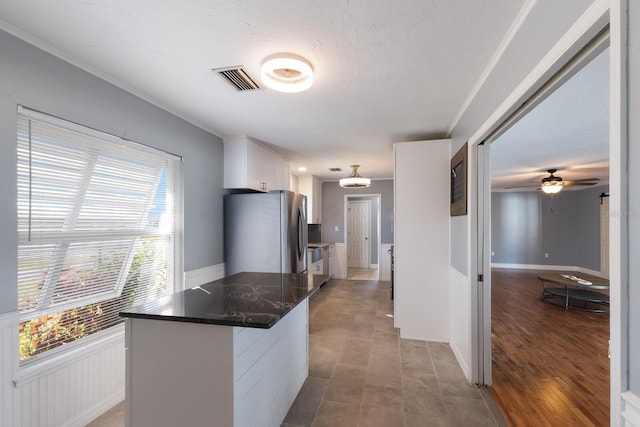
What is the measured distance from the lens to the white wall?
3.20 meters

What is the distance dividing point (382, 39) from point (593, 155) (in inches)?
169

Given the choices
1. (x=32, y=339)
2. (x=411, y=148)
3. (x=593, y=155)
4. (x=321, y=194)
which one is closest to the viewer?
(x=32, y=339)

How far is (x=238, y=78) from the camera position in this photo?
2076 mm

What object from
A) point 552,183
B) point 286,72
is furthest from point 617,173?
point 552,183

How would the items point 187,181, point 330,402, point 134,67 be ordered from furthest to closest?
point 187,181
point 330,402
point 134,67

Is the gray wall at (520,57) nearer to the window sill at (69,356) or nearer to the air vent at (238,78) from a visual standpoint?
the air vent at (238,78)

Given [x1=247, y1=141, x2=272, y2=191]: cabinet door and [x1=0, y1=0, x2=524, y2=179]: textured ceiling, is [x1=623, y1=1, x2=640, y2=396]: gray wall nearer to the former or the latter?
[x1=0, y1=0, x2=524, y2=179]: textured ceiling

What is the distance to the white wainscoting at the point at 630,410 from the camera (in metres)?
0.76

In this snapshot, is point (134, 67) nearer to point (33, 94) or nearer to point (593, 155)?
point (33, 94)

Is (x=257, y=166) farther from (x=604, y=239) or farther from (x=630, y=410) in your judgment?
(x=604, y=239)

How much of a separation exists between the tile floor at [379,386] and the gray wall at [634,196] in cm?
152

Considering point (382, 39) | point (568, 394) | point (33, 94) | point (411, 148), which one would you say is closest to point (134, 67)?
point (33, 94)

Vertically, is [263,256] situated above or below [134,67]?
below

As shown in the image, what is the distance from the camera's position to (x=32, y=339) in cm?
174
